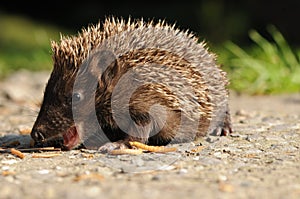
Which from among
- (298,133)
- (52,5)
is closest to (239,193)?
(298,133)

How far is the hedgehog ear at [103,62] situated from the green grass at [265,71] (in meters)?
4.41

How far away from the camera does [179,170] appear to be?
4.22m

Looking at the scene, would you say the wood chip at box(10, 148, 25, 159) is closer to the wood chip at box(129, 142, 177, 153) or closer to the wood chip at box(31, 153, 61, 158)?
the wood chip at box(31, 153, 61, 158)

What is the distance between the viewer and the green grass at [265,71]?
9039mm

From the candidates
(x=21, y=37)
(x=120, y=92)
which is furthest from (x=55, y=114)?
(x=21, y=37)

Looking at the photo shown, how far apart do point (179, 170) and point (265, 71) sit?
17.3 ft

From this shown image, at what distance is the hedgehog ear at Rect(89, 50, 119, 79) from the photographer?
5.02m

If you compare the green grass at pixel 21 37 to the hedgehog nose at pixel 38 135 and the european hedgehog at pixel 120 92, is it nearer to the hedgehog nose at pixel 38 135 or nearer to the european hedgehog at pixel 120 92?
the european hedgehog at pixel 120 92

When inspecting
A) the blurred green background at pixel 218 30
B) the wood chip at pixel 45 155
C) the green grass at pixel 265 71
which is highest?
the blurred green background at pixel 218 30

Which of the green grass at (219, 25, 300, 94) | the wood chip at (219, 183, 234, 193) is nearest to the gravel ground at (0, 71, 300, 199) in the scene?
the wood chip at (219, 183, 234, 193)

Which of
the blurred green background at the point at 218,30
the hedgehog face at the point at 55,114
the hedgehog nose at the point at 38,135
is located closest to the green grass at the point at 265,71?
the blurred green background at the point at 218,30

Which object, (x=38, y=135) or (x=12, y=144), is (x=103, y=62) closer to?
(x=38, y=135)

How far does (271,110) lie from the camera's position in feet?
24.5

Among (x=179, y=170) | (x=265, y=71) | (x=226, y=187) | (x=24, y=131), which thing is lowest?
(x=226, y=187)
